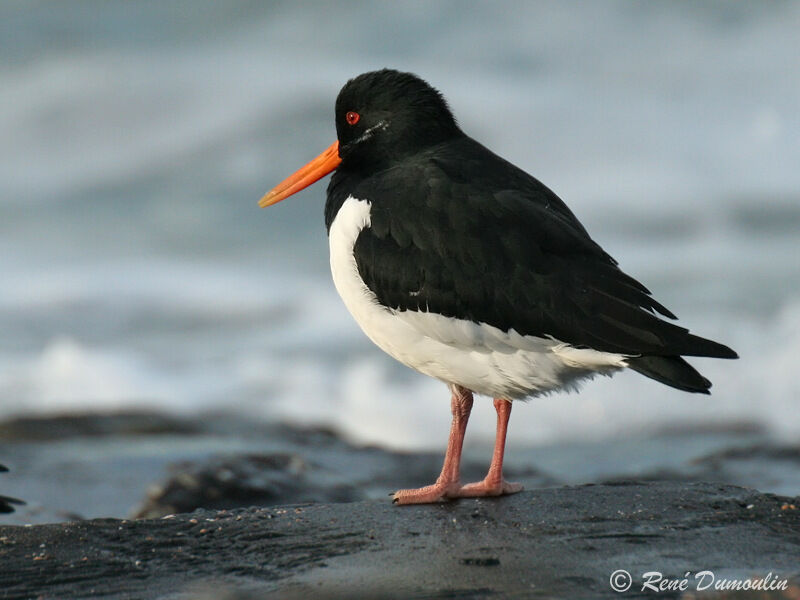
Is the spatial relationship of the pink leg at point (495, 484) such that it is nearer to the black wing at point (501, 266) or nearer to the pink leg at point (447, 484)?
the pink leg at point (447, 484)

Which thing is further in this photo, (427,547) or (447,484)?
(447,484)

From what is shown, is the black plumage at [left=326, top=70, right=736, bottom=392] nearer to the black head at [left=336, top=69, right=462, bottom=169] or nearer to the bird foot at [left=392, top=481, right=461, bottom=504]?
the black head at [left=336, top=69, right=462, bottom=169]

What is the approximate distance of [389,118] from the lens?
21.3 feet

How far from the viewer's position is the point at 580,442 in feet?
42.9

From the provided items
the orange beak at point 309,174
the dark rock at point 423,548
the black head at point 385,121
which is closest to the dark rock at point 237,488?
the orange beak at point 309,174

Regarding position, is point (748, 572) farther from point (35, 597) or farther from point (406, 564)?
point (35, 597)

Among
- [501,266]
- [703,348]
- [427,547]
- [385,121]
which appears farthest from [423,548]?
[385,121]

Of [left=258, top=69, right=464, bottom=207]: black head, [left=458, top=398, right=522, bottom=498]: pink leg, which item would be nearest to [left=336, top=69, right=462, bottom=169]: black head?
[left=258, top=69, right=464, bottom=207]: black head

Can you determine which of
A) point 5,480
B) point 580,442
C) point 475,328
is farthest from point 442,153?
point 580,442

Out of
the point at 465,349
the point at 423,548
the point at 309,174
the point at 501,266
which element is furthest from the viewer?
the point at 309,174

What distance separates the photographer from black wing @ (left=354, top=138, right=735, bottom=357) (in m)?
5.35

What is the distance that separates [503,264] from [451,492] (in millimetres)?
1313

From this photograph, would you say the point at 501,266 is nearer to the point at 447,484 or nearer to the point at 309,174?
the point at 447,484

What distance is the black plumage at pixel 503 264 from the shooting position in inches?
209
